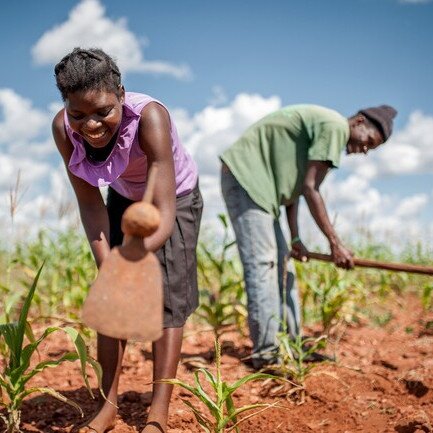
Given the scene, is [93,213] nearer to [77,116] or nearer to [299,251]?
[77,116]

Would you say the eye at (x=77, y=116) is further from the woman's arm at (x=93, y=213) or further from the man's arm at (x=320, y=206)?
the man's arm at (x=320, y=206)

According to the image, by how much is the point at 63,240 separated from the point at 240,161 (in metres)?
2.47

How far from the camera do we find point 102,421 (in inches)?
80.4

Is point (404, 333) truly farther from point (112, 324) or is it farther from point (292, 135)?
point (112, 324)

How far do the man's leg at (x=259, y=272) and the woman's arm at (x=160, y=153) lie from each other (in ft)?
4.42

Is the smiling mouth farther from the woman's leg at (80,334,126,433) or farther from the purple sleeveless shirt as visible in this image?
the woman's leg at (80,334,126,433)

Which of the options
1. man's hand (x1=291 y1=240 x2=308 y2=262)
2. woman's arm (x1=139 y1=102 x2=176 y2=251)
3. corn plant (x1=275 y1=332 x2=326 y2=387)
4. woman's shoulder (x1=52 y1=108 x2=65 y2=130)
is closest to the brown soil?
corn plant (x1=275 y1=332 x2=326 y2=387)

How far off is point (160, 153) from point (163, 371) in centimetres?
Result: 80

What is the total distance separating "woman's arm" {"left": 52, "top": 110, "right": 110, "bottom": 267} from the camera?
6.74 ft

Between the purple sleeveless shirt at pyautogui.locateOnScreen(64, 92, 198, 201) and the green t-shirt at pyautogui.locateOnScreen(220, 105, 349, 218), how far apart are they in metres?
0.98

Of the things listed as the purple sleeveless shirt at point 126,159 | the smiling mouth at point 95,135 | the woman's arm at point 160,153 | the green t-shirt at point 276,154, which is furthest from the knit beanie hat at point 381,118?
the smiling mouth at point 95,135

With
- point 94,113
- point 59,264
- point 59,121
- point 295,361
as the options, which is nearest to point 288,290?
point 295,361

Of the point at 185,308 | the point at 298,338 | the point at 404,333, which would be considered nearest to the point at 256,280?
the point at 298,338

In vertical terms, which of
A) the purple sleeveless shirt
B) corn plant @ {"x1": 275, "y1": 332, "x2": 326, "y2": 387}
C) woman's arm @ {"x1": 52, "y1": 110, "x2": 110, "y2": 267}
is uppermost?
the purple sleeveless shirt
